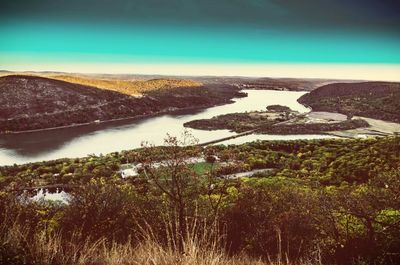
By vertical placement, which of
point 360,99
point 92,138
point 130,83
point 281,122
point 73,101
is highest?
point 130,83

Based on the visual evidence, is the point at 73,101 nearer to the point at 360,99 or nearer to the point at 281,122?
the point at 281,122

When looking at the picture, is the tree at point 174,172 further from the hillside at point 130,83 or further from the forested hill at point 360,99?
the forested hill at point 360,99

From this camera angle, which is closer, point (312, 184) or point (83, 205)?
point (83, 205)

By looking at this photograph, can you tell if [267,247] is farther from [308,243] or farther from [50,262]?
[50,262]

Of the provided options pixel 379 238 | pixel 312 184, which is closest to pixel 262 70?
pixel 312 184

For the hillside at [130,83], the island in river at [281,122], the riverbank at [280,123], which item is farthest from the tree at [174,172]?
the hillside at [130,83]

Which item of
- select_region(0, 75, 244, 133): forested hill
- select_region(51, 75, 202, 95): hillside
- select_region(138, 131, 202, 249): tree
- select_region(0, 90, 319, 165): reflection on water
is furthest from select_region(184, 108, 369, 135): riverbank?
select_region(138, 131, 202, 249): tree

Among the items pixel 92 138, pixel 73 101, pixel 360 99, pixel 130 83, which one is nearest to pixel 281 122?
pixel 360 99
